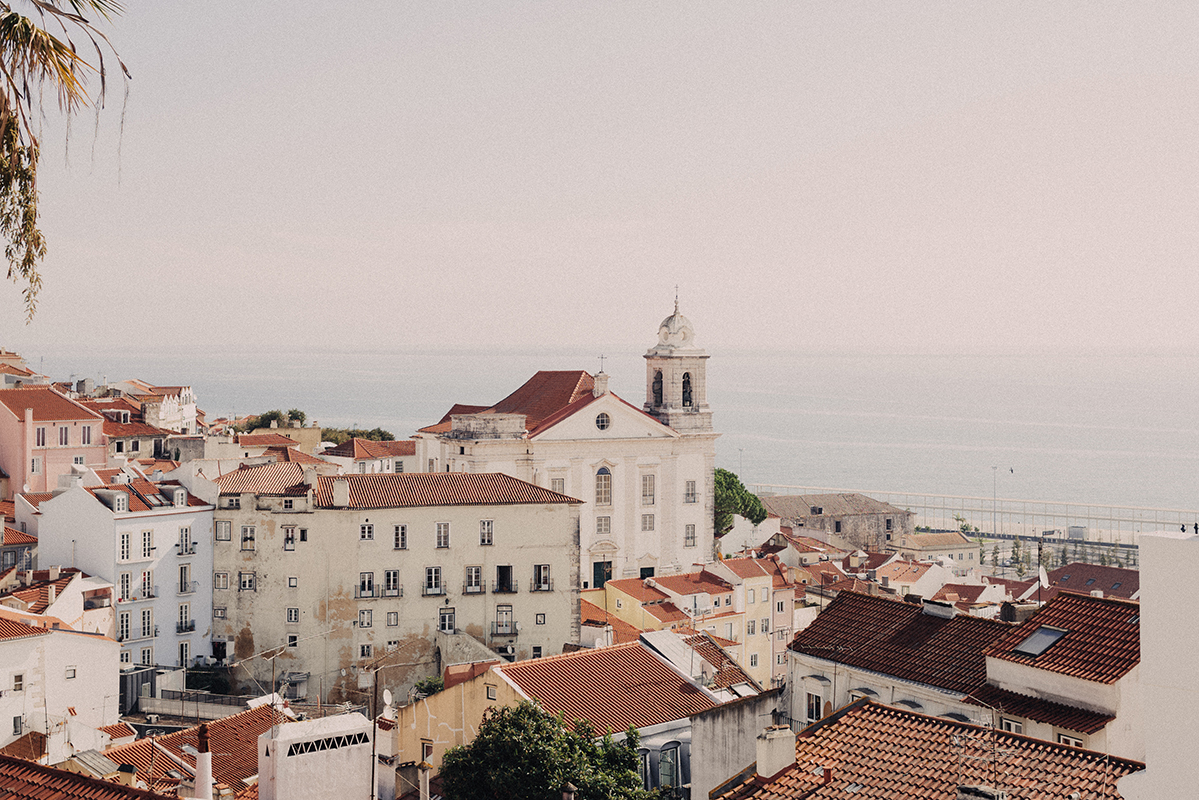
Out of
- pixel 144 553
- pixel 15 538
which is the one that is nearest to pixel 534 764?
pixel 144 553

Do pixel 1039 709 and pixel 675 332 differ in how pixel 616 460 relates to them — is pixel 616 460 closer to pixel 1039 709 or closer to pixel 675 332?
pixel 675 332

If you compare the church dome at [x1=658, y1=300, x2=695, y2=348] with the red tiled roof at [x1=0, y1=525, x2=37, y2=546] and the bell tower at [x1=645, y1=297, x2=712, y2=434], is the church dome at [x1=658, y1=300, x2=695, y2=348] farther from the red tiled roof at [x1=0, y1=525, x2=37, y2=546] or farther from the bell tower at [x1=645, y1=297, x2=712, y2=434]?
the red tiled roof at [x1=0, y1=525, x2=37, y2=546]

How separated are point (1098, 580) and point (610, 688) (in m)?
36.4

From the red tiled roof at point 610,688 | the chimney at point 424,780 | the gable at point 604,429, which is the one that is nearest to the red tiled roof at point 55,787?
the chimney at point 424,780

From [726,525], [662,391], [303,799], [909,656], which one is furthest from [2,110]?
[726,525]

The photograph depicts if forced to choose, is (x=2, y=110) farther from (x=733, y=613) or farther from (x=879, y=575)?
(x=879, y=575)

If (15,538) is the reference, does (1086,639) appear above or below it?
above

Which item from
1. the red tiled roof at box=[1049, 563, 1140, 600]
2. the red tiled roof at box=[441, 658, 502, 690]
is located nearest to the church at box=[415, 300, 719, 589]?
the red tiled roof at box=[1049, 563, 1140, 600]

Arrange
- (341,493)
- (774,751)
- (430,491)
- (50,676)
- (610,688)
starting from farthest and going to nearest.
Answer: (430,491), (341,493), (50,676), (610,688), (774,751)

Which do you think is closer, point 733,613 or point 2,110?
point 2,110

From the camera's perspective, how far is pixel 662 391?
5256 centimetres

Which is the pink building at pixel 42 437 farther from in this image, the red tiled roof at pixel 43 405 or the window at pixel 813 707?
the window at pixel 813 707

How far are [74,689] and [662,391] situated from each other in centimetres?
3150

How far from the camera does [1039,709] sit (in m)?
13.8
